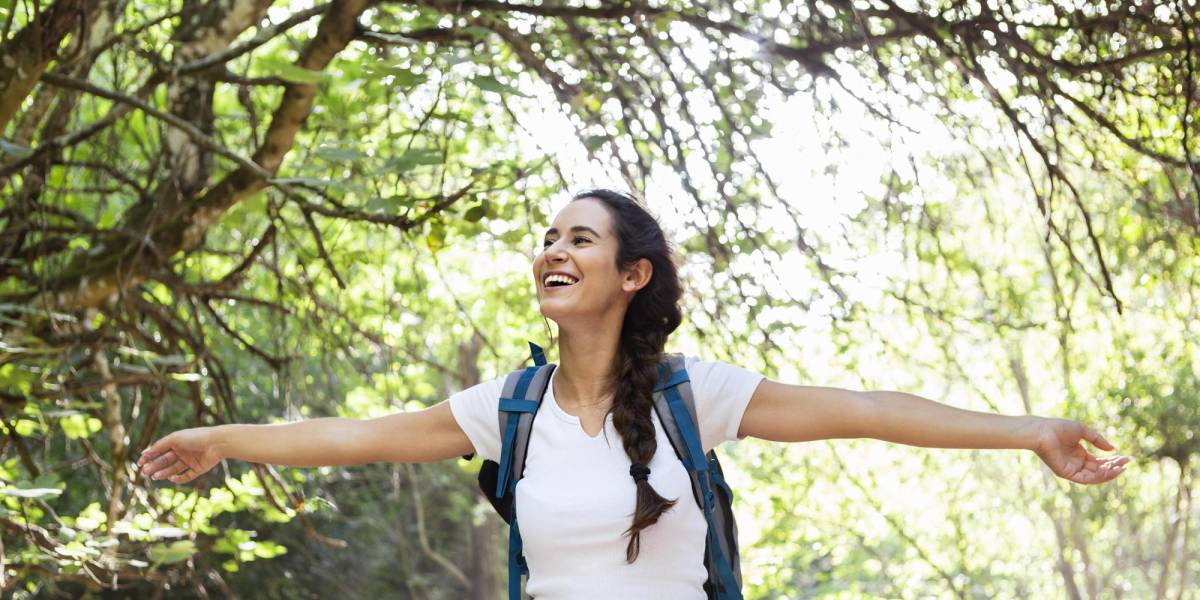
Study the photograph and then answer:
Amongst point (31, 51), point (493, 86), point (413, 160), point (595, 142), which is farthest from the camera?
point (595, 142)

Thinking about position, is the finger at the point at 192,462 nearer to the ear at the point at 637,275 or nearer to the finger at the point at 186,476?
the finger at the point at 186,476

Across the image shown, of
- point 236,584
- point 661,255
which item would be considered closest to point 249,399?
point 236,584

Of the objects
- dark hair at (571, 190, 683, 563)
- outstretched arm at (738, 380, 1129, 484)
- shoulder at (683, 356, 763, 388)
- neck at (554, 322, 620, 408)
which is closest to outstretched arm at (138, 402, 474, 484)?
neck at (554, 322, 620, 408)

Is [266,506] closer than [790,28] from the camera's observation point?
No

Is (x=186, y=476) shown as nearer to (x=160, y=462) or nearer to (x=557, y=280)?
(x=160, y=462)

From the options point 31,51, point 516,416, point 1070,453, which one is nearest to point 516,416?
point 516,416

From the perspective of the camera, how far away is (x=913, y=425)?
2.17 metres

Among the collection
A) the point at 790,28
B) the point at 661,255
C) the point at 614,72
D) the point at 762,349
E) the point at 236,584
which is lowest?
the point at 236,584

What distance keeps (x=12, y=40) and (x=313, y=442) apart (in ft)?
4.30

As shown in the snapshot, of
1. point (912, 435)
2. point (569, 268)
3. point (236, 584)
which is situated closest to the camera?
point (912, 435)

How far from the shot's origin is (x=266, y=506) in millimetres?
4715

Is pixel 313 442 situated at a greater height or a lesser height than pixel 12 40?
lesser

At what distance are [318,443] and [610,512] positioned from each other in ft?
2.02

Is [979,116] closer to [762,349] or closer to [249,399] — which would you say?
[762,349]
